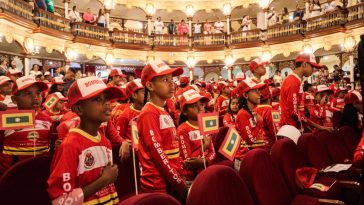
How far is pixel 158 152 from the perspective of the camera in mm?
2719

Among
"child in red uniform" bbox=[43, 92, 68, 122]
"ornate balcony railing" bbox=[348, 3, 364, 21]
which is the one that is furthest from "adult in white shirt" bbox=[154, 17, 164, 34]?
"child in red uniform" bbox=[43, 92, 68, 122]

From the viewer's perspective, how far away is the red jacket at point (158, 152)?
273 cm

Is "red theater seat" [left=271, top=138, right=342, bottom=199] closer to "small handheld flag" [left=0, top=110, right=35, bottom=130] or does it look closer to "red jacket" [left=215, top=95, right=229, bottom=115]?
"small handheld flag" [left=0, top=110, right=35, bottom=130]

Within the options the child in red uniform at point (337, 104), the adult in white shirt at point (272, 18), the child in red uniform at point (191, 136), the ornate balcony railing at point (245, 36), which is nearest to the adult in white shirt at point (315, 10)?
the adult in white shirt at point (272, 18)

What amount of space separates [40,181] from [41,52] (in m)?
15.6

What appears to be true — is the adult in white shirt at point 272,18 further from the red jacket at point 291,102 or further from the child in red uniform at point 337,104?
the red jacket at point 291,102

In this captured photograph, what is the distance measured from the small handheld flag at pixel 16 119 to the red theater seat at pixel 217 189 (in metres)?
2.34

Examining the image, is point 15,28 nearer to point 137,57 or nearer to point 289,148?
point 137,57

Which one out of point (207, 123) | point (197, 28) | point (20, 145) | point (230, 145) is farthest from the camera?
point (197, 28)

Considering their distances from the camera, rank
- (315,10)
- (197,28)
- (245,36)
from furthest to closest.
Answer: (197,28), (245,36), (315,10)

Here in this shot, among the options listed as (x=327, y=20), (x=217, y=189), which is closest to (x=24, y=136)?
(x=217, y=189)

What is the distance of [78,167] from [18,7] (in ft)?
41.2

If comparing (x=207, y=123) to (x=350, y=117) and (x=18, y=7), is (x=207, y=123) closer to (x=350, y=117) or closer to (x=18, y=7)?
(x=350, y=117)

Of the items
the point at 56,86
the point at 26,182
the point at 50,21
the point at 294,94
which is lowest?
the point at 26,182
